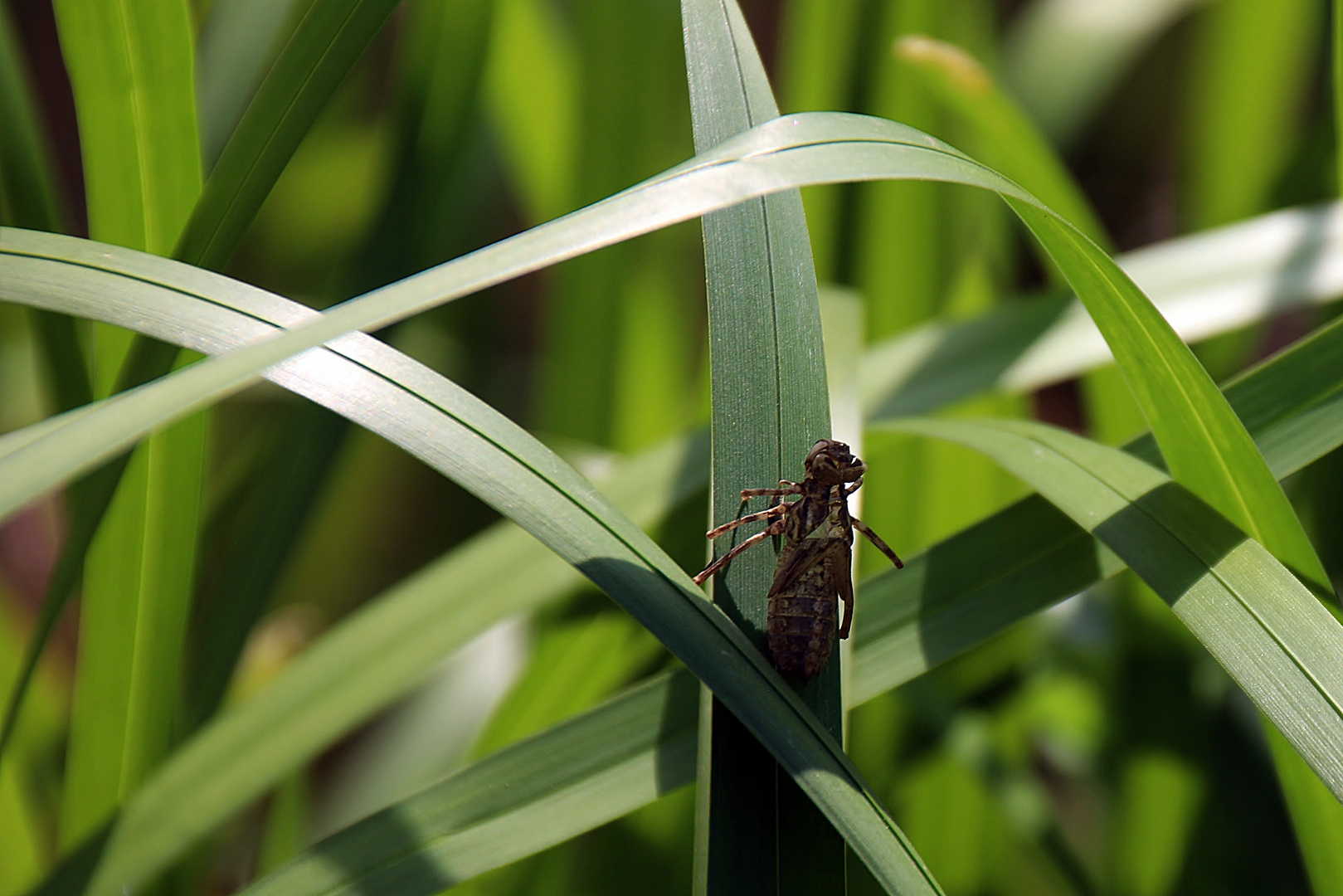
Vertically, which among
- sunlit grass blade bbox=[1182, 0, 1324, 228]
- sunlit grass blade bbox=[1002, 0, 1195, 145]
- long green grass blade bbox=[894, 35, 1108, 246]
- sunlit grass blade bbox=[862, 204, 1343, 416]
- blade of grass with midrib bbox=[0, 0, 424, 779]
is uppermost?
sunlit grass blade bbox=[1002, 0, 1195, 145]

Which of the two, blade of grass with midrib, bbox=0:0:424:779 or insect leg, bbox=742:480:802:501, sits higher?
blade of grass with midrib, bbox=0:0:424:779

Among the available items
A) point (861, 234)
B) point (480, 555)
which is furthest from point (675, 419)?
point (480, 555)

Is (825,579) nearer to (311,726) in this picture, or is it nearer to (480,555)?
(480,555)

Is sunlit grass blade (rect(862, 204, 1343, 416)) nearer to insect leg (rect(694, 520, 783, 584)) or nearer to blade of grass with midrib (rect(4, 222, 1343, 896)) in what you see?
blade of grass with midrib (rect(4, 222, 1343, 896))

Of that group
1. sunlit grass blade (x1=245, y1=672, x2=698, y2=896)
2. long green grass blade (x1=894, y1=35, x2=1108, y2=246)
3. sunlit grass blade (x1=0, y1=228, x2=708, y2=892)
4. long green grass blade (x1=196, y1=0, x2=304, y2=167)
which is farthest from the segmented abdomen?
long green grass blade (x1=196, y1=0, x2=304, y2=167)

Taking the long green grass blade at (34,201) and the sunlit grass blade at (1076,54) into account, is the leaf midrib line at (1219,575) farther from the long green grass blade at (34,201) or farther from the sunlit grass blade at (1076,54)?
the sunlit grass blade at (1076,54)

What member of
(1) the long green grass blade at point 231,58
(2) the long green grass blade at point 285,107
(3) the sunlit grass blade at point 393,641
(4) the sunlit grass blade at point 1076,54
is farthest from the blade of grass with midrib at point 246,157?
(4) the sunlit grass blade at point 1076,54
